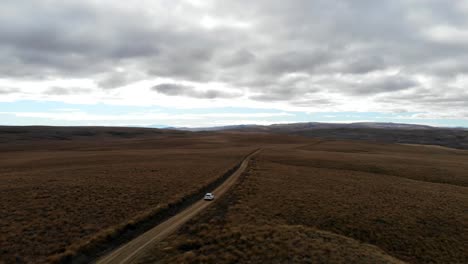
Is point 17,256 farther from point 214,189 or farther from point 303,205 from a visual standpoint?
point 303,205

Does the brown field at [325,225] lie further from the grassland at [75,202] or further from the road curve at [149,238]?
the grassland at [75,202]

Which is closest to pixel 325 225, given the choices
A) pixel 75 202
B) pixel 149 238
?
pixel 149 238

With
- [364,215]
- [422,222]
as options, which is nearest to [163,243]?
[364,215]

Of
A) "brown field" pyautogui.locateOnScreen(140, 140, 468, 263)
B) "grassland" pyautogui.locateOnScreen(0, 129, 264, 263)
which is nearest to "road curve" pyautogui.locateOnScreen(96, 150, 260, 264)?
"brown field" pyautogui.locateOnScreen(140, 140, 468, 263)

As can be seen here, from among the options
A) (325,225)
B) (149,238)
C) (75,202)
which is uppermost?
(75,202)

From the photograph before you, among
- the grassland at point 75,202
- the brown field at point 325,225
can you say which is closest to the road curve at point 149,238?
the brown field at point 325,225

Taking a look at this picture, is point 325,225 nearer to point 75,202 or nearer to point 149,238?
point 149,238

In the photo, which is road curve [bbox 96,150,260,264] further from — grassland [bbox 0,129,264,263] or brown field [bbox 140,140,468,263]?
grassland [bbox 0,129,264,263]

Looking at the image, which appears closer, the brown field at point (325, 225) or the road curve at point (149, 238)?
the road curve at point (149, 238)
